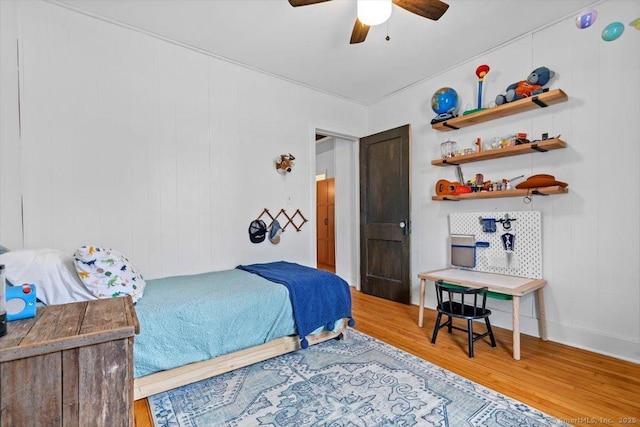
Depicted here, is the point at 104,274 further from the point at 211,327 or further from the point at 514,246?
the point at 514,246

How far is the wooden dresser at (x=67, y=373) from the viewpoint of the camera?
33.0 inches

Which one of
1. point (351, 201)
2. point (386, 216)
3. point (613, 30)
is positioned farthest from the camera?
point (351, 201)

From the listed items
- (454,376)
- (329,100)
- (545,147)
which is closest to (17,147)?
(329,100)

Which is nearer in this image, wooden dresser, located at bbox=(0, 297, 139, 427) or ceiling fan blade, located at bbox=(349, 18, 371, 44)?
wooden dresser, located at bbox=(0, 297, 139, 427)

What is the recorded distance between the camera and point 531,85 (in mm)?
2693

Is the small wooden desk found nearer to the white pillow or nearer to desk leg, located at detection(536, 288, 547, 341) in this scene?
desk leg, located at detection(536, 288, 547, 341)

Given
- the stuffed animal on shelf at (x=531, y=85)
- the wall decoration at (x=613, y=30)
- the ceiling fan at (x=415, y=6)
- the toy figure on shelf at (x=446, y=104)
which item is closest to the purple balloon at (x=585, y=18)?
the wall decoration at (x=613, y=30)

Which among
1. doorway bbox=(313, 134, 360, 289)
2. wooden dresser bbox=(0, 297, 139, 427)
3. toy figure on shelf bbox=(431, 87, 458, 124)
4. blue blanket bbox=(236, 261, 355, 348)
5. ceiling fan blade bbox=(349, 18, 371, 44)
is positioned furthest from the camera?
doorway bbox=(313, 134, 360, 289)

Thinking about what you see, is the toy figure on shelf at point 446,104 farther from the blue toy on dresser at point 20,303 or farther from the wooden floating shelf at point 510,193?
the blue toy on dresser at point 20,303

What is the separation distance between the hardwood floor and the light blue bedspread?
336 mm

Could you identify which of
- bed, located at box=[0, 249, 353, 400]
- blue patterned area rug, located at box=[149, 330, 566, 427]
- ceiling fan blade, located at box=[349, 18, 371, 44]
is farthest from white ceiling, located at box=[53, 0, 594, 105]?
blue patterned area rug, located at box=[149, 330, 566, 427]

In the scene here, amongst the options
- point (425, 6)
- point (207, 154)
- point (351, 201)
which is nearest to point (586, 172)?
point (425, 6)

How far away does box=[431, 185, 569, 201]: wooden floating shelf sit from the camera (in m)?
2.54

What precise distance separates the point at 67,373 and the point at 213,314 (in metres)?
1.21
